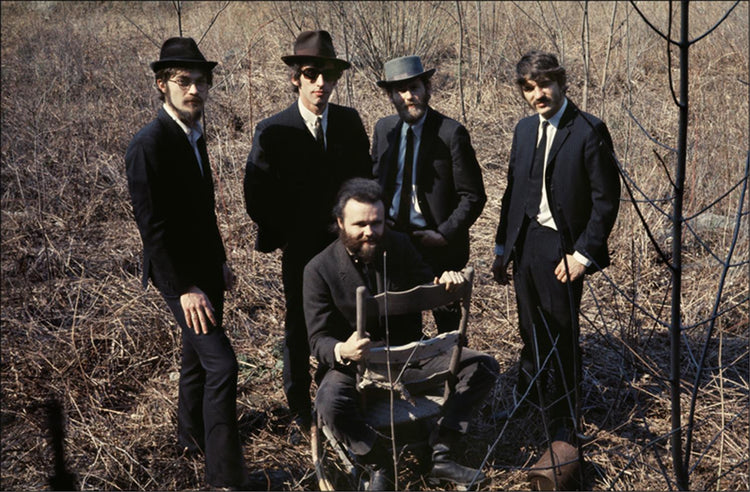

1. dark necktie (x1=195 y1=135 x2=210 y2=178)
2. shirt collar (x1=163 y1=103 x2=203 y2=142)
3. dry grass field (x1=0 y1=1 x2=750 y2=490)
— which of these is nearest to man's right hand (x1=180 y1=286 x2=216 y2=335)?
dark necktie (x1=195 y1=135 x2=210 y2=178)

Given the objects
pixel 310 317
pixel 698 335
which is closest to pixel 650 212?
pixel 698 335

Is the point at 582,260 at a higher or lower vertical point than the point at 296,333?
higher

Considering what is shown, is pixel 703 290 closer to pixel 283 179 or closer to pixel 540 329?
pixel 540 329

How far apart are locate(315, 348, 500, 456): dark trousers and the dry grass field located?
0.41m

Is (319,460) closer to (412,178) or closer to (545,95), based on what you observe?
(412,178)

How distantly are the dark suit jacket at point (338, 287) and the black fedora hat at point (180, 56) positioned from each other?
1000 millimetres

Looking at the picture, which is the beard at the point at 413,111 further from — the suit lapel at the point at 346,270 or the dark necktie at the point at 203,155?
the dark necktie at the point at 203,155

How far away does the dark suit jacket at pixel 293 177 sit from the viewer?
3490mm

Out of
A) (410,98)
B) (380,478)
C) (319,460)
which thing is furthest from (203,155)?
(380,478)

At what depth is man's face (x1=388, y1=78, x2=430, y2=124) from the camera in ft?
11.8

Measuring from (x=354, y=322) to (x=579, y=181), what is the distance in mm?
1228

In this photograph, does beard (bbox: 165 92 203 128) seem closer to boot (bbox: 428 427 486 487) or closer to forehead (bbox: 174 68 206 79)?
forehead (bbox: 174 68 206 79)

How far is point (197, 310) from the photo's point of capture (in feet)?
9.60

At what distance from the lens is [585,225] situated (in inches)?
129
